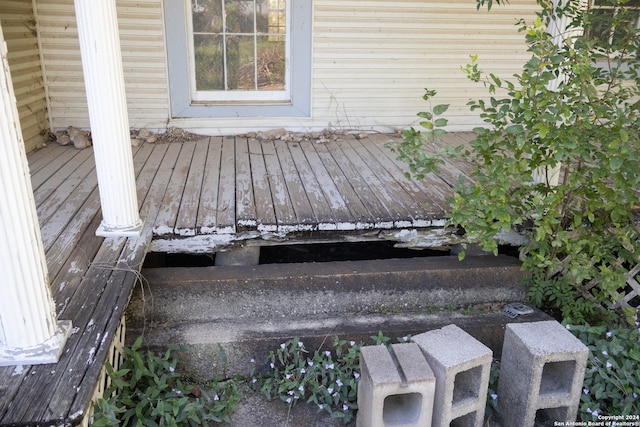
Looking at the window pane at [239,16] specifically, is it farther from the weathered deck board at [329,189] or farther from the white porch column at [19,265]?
the white porch column at [19,265]

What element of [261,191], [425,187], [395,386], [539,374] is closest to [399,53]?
[425,187]

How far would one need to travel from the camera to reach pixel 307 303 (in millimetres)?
2854

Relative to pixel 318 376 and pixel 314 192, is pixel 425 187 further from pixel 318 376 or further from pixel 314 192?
pixel 318 376

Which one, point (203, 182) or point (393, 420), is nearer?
point (393, 420)

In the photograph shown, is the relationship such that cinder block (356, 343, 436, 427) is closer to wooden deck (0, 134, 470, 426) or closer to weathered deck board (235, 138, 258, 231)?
wooden deck (0, 134, 470, 426)

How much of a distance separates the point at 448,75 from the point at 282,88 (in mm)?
1560

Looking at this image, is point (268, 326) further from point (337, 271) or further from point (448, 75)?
point (448, 75)

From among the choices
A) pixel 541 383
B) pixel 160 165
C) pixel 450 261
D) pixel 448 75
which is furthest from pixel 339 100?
pixel 541 383

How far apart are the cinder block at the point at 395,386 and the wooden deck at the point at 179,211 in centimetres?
98

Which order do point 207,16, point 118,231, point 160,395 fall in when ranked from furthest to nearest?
point 207,16, point 118,231, point 160,395

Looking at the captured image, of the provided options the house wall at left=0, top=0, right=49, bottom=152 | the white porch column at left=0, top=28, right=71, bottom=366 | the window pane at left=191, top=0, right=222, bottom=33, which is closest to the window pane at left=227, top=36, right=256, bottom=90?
the window pane at left=191, top=0, right=222, bottom=33

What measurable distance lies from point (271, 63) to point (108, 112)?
2.39m

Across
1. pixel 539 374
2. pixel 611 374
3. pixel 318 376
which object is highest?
pixel 539 374

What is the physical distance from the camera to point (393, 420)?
83.1 inches
